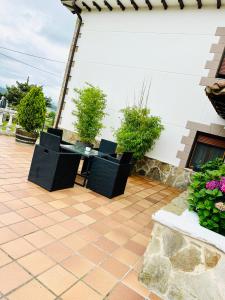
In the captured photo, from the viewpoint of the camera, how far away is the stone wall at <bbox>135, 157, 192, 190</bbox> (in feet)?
21.2

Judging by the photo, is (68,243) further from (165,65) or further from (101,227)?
(165,65)

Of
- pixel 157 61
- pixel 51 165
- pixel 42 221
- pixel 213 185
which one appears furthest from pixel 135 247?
pixel 157 61

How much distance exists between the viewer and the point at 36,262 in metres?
1.99

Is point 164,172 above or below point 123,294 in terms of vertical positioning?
above

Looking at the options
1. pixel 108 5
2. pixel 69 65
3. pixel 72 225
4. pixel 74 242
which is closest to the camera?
pixel 74 242

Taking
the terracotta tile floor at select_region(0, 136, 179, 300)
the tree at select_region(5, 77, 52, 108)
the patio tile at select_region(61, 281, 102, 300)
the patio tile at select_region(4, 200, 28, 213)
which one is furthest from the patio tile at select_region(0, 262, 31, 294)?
the tree at select_region(5, 77, 52, 108)

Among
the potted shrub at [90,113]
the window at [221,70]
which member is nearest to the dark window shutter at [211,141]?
the window at [221,70]

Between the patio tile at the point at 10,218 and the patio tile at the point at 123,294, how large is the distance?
4.29ft

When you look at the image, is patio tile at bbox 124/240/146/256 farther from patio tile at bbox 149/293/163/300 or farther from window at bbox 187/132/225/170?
window at bbox 187/132/225/170

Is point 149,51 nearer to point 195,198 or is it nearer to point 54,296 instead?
point 195,198

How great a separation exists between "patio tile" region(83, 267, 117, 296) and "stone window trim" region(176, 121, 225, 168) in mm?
4858

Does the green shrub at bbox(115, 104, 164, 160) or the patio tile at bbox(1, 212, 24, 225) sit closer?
the patio tile at bbox(1, 212, 24, 225)

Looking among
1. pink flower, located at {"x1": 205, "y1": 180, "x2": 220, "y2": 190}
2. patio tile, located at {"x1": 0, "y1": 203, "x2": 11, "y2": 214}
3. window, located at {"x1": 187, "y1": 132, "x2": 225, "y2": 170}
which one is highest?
window, located at {"x1": 187, "y1": 132, "x2": 225, "y2": 170}

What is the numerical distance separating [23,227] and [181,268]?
1614mm
